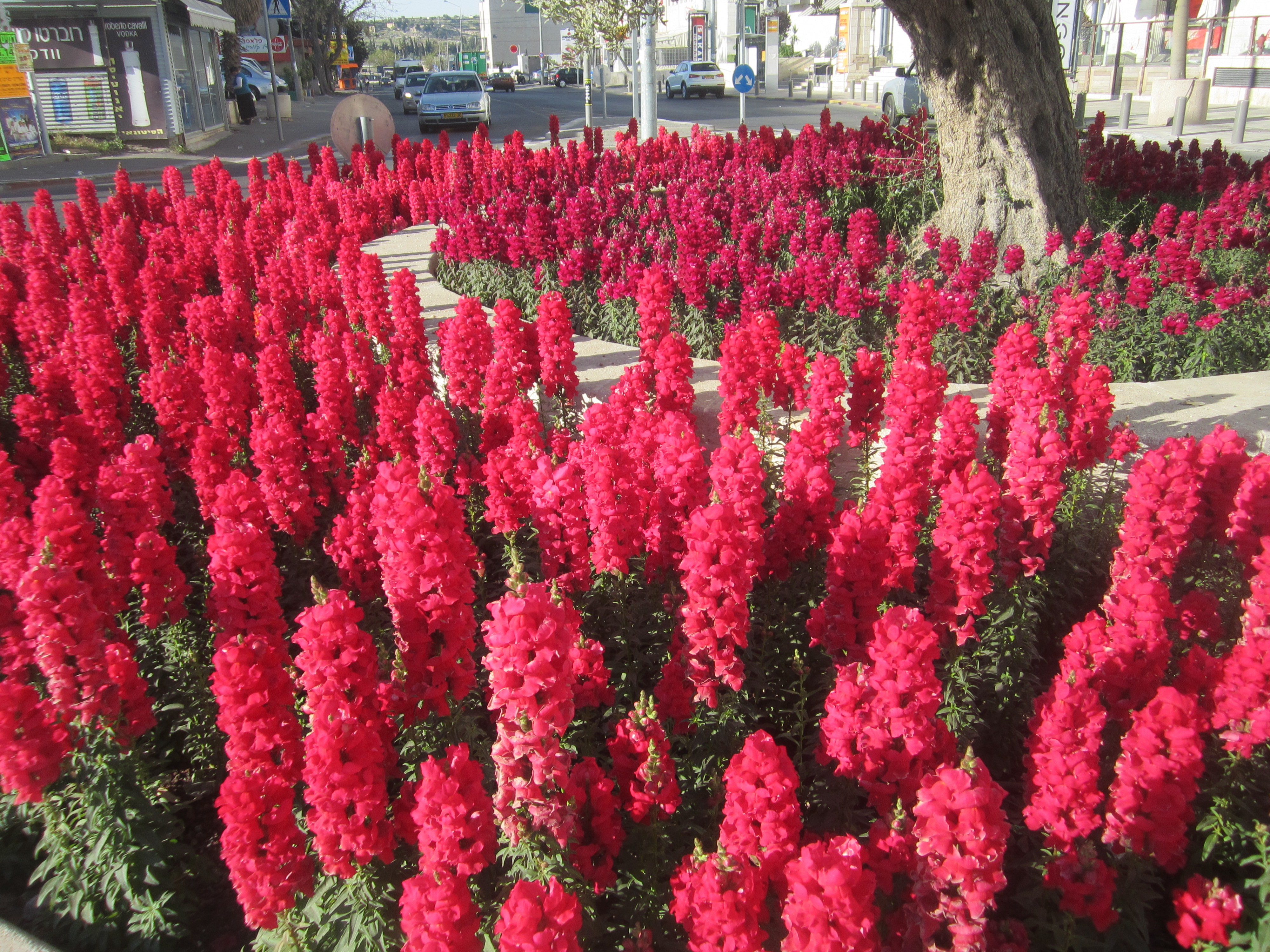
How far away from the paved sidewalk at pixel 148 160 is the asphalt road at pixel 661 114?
392 cm

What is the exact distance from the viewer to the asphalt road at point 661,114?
2900cm

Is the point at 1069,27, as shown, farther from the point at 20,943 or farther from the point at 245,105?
the point at 20,943

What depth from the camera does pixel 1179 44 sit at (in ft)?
77.0

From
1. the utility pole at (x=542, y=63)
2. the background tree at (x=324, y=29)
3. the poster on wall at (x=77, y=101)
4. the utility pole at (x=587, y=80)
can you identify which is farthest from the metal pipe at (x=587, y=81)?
the utility pole at (x=542, y=63)

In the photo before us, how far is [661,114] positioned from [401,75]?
118 ft

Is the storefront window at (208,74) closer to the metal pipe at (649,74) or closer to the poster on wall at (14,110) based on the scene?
the poster on wall at (14,110)

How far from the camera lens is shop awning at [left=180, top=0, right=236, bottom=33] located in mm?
26875

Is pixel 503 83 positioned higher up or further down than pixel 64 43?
higher up

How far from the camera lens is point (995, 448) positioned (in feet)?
12.7

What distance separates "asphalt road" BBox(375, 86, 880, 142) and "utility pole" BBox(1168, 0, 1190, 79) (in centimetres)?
847

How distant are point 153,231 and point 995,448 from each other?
7965 millimetres

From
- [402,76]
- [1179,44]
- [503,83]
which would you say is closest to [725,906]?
[1179,44]

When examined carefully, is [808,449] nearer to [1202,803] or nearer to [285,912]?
[1202,803]

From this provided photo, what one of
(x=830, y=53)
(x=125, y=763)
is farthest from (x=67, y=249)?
(x=830, y=53)
